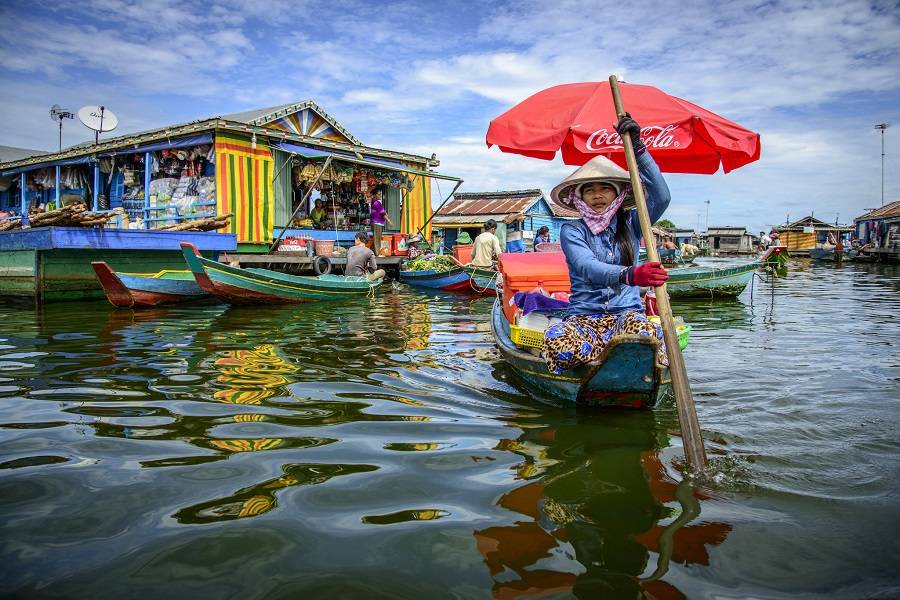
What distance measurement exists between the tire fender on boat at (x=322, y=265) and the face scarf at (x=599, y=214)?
10732mm

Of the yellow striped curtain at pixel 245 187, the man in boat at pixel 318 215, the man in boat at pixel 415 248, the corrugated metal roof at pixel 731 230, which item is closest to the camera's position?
the yellow striped curtain at pixel 245 187

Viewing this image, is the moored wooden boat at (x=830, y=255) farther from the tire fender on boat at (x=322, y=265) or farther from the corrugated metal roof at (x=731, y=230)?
the tire fender on boat at (x=322, y=265)

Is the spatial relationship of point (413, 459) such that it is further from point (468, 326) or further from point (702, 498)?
point (468, 326)

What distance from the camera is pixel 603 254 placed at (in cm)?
383

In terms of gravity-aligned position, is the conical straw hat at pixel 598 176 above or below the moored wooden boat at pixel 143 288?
above

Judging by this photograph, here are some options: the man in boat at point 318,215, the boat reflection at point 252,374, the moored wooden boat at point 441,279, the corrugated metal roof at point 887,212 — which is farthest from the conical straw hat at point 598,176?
the corrugated metal roof at point 887,212

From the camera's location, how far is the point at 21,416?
3672 mm

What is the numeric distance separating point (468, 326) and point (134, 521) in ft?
20.5

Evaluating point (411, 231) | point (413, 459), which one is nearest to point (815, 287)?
point (411, 231)

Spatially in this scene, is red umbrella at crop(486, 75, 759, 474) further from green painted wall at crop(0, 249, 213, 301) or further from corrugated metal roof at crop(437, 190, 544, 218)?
corrugated metal roof at crop(437, 190, 544, 218)

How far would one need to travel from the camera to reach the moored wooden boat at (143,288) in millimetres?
9258

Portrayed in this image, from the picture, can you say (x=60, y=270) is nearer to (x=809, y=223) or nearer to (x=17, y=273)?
(x=17, y=273)

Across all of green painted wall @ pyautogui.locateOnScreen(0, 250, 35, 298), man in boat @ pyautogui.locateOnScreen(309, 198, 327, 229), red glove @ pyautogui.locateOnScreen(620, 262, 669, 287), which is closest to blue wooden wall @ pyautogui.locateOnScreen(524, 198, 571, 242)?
man in boat @ pyautogui.locateOnScreen(309, 198, 327, 229)

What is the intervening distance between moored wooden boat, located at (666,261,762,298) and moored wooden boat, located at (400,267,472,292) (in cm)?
460
